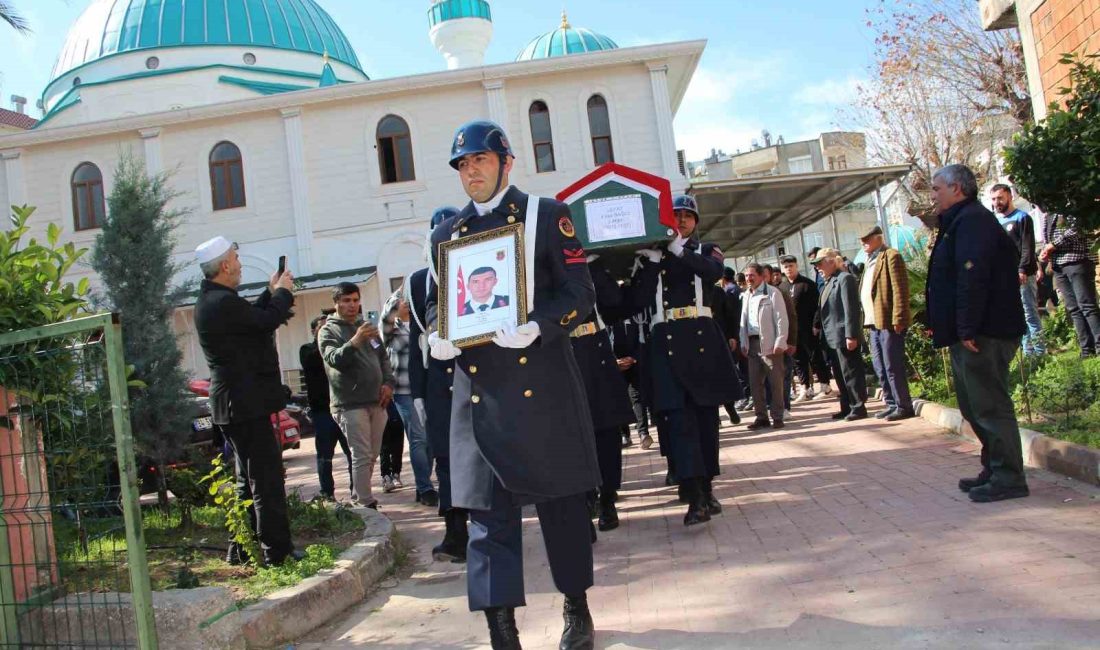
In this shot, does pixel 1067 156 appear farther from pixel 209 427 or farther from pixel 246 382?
pixel 209 427

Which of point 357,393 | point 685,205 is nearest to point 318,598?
point 357,393

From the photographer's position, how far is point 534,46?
3712 cm

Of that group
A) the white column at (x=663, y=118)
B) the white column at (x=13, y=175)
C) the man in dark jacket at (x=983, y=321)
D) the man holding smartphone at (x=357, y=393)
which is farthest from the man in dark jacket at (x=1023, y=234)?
the white column at (x=13, y=175)

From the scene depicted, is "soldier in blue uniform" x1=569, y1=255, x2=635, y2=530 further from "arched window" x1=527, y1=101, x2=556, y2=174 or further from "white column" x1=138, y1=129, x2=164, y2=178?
"white column" x1=138, y1=129, x2=164, y2=178

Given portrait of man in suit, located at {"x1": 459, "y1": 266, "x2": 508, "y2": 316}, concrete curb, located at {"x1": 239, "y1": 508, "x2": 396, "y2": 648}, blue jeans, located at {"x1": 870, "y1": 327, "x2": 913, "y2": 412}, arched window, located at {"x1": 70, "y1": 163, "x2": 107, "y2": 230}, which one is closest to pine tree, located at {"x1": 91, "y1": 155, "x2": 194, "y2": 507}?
concrete curb, located at {"x1": 239, "y1": 508, "x2": 396, "y2": 648}

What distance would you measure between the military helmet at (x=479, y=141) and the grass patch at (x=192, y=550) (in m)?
2.15

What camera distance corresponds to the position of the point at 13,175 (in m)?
28.1

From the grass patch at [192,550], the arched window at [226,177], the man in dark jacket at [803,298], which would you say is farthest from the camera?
the arched window at [226,177]

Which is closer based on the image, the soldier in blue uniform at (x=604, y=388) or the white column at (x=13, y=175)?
the soldier in blue uniform at (x=604, y=388)

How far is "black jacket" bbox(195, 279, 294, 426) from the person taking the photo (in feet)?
17.9

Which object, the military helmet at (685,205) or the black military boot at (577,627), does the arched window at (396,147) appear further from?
the black military boot at (577,627)

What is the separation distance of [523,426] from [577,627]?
887 mm

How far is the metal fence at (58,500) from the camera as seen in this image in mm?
4094

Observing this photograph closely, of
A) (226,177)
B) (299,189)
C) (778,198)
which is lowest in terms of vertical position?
(778,198)
